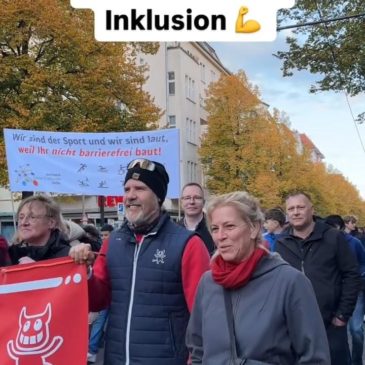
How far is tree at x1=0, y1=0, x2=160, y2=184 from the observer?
76.2 feet

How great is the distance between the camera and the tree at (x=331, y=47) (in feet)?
58.9

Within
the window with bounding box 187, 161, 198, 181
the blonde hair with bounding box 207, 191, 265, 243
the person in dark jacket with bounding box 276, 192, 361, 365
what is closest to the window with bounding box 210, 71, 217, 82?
the window with bounding box 187, 161, 198, 181

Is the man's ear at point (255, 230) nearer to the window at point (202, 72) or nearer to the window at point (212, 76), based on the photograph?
the window at point (202, 72)

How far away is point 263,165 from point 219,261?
4347 centimetres

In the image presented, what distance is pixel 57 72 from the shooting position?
78.3 feet

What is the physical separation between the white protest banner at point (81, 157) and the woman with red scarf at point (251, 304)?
6542 mm

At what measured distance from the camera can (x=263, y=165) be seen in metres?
46.3

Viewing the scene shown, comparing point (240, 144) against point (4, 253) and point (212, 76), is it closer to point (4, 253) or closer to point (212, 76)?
point (212, 76)

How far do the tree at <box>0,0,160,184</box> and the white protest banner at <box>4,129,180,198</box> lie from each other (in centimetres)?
1239

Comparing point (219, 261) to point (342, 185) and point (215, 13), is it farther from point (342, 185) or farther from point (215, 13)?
point (342, 185)

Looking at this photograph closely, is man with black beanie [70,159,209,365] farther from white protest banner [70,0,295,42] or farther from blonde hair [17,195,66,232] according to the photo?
white protest banner [70,0,295,42]

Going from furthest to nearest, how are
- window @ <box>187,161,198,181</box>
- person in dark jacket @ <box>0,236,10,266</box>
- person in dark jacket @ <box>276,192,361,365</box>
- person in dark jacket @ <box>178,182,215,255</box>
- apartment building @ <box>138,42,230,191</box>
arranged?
window @ <box>187,161,198,181</box>
apartment building @ <box>138,42,230,191</box>
person in dark jacket @ <box>178,182,215,255</box>
person in dark jacket @ <box>276,192,361,365</box>
person in dark jacket @ <box>0,236,10,266</box>

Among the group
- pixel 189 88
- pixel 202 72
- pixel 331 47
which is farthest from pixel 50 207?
pixel 202 72

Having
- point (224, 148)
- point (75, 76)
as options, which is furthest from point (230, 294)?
point (224, 148)
